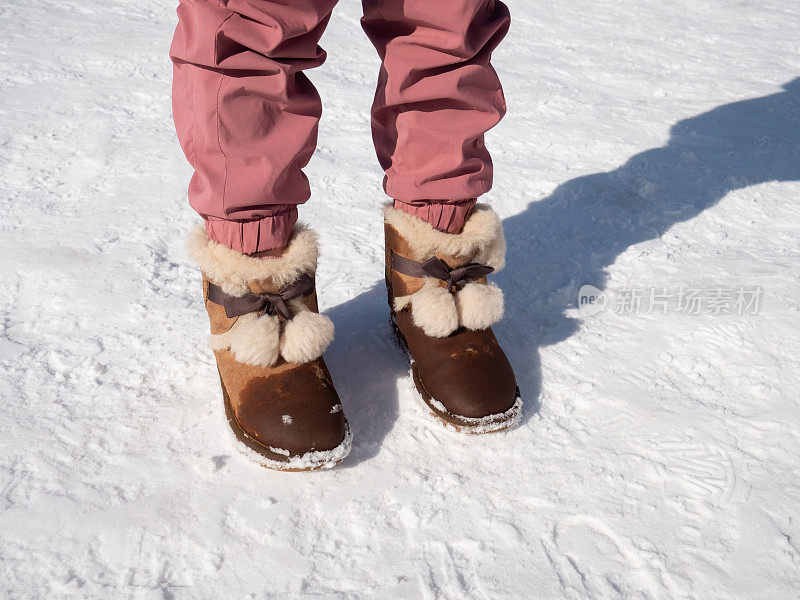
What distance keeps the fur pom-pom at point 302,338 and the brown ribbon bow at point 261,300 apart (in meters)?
0.02

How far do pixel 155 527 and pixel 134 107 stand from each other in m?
1.68

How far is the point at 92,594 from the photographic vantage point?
772 millimetres

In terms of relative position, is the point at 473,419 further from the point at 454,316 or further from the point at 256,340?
the point at 256,340

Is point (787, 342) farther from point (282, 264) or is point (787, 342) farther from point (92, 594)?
point (92, 594)

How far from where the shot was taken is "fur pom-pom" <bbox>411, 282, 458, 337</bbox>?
1088 mm

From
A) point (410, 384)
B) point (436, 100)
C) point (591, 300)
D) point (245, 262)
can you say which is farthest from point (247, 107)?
point (591, 300)

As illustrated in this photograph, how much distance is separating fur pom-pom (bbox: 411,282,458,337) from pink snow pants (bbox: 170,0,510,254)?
121 mm

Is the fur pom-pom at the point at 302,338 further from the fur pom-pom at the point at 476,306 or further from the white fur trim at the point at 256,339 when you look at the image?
the fur pom-pom at the point at 476,306

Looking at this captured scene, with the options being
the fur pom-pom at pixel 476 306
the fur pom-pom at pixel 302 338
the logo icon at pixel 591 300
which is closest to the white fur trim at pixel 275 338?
the fur pom-pom at pixel 302 338

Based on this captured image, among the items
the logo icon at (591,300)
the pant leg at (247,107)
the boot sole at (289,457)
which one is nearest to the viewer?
the pant leg at (247,107)

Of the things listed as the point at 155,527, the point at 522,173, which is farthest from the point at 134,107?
the point at 155,527

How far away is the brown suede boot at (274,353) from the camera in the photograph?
0.95m

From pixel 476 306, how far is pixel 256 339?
14.5 inches

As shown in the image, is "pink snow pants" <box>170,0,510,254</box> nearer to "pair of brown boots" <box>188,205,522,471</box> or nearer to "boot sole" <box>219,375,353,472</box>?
"pair of brown boots" <box>188,205,522,471</box>
